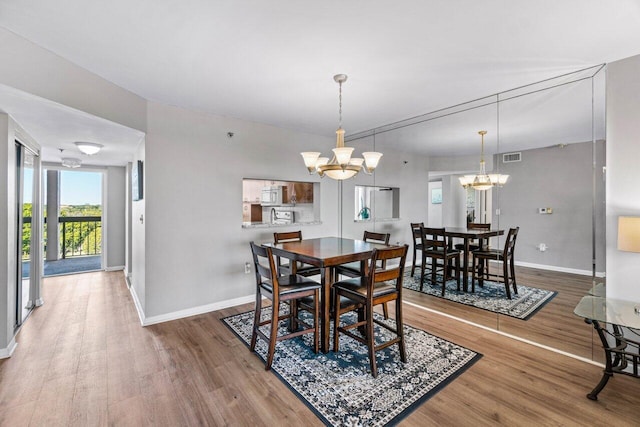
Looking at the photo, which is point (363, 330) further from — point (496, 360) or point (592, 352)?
point (592, 352)

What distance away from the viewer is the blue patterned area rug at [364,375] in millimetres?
1822

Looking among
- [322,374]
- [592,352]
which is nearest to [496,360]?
[592,352]

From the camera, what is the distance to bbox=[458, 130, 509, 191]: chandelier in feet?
9.78

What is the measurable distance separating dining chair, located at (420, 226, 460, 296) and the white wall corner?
2.44m

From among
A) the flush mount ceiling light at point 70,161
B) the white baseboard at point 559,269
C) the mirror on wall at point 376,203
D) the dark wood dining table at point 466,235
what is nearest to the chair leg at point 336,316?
the dark wood dining table at point 466,235

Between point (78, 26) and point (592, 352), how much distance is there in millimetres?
4499

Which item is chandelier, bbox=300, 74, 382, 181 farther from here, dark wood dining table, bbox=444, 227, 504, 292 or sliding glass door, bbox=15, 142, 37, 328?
sliding glass door, bbox=15, 142, 37, 328

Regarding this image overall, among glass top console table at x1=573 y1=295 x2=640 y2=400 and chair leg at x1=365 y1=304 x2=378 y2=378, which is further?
chair leg at x1=365 y1=304 x2=378 y2=378

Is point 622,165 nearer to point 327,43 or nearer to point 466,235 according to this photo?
point 466,235

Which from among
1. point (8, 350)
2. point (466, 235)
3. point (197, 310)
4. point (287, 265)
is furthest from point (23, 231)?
point (466, 235)

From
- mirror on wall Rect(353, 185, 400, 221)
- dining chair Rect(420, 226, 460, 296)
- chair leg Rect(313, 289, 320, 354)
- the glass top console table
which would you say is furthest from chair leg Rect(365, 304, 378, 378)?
mirror on wall Rect(353, 185, 400, 221)

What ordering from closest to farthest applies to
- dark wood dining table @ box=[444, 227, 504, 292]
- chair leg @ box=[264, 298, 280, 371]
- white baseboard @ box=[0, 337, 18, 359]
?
chair leg @ box=[264, 298, 280, 371] → white baseboard @ box=[0, 337, 18, 359] → dark wood dining table @ box=[444, 227, 504, 292]

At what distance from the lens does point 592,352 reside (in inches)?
94.8

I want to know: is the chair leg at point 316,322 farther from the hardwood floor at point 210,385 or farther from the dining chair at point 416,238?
the dining chair at point 416,238
